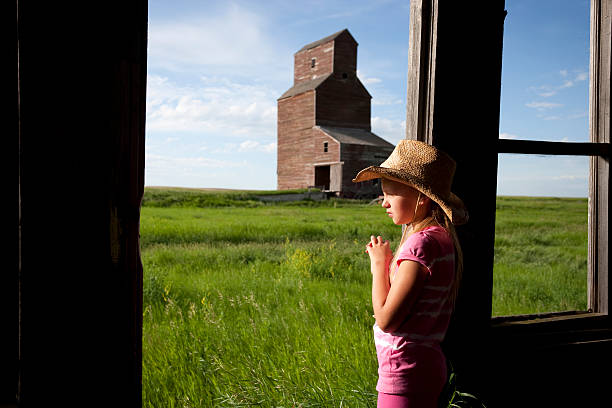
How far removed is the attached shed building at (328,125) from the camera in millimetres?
23438

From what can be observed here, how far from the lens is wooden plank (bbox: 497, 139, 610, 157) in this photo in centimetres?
204

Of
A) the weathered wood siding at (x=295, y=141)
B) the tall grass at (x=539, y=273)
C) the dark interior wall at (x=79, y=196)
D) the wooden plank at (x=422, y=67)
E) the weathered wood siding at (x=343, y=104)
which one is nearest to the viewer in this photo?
the dark interior wall at (x=79, y=196)

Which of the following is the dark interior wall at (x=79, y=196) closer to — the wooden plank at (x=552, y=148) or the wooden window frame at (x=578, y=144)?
the wooden window frame at (x=578, y=144)

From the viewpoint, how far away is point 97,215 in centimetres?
117

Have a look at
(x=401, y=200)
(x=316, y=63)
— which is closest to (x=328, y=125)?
(x=316, y=63)

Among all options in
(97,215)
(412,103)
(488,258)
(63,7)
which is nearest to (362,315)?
(488,258)

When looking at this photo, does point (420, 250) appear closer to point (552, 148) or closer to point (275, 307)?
point (552, 148)

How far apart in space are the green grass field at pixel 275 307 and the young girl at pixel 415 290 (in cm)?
80

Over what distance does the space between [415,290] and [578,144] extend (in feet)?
4.56

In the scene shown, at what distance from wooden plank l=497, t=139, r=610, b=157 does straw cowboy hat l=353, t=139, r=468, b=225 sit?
2.07ft

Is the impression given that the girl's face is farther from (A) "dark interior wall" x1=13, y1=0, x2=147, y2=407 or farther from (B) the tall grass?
(B) the tall grass

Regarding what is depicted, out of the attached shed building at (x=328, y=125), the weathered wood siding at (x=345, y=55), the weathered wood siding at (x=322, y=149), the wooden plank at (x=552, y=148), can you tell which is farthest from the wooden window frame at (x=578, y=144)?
the weathered wood siding at (x=345, y=55)

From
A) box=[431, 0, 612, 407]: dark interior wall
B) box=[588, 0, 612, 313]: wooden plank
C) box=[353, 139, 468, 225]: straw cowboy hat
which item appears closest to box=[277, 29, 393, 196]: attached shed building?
box=[588, 0, 612, 313]: wooden plank

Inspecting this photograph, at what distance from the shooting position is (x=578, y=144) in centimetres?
217
